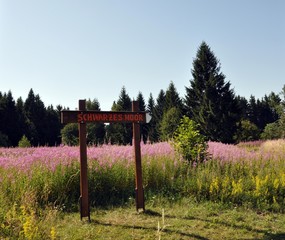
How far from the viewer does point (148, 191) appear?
6953 mm

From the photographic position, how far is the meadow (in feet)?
16.5

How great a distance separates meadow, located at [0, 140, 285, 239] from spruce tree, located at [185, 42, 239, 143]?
21187 millimetres

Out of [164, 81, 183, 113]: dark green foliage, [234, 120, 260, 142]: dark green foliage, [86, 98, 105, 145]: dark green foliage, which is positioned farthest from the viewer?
[164, 81, 183, 113]: dark green foliage

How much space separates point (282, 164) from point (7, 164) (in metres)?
7.30

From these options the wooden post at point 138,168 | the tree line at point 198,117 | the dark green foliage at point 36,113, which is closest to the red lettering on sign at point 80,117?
the wooden post at point 138,168

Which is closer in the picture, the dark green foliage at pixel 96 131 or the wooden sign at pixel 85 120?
the wooden sign at pixel 85 120

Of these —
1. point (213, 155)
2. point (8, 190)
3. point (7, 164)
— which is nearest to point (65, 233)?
point (8, 190)

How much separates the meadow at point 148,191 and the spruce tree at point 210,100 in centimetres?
2119

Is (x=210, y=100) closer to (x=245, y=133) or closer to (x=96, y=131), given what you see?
(x=245, y=133)

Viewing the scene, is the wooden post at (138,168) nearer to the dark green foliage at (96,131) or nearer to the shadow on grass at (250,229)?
the shadow on grass at (250,229)

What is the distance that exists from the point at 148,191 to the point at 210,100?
81.2ft

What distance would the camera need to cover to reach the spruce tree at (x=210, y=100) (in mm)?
29422

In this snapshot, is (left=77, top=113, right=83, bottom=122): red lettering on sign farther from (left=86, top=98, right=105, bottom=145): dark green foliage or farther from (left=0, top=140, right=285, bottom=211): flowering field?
(left=86, top=98, right=105, bottom=145): dark green foliage

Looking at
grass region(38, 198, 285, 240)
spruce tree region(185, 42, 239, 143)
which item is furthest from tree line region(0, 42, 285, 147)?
grass region(38, 198, 285, 240)
